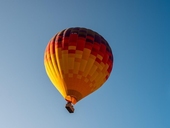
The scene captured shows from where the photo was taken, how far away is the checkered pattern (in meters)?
18.9

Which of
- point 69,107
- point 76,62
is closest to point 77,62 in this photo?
point 76,62

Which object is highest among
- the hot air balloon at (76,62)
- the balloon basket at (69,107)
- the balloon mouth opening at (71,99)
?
the hot air balloon at (76,62)

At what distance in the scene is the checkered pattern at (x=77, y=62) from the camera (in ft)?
62.0

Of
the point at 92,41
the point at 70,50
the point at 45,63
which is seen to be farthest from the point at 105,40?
the point at 45,63

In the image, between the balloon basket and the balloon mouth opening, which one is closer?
the balloon basket

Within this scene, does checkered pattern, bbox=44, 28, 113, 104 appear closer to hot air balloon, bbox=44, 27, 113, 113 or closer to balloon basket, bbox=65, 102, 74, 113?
hot air balloon, bbox=44, 27, 113, 113

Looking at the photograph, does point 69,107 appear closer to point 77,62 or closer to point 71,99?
point 71,99

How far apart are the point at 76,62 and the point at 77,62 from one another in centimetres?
6

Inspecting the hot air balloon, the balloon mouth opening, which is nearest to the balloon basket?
the hot air balloon

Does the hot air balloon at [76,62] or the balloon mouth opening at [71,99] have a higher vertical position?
the hot air balloon at [76,62]

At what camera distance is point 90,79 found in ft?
63.1

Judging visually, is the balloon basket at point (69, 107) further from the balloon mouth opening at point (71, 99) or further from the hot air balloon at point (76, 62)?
the balloon mouth opening at point (71, 99)

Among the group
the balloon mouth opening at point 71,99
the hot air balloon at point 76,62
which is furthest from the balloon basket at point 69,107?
the balloon mouth opening at point 71,99

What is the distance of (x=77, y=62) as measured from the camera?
19.2 m
